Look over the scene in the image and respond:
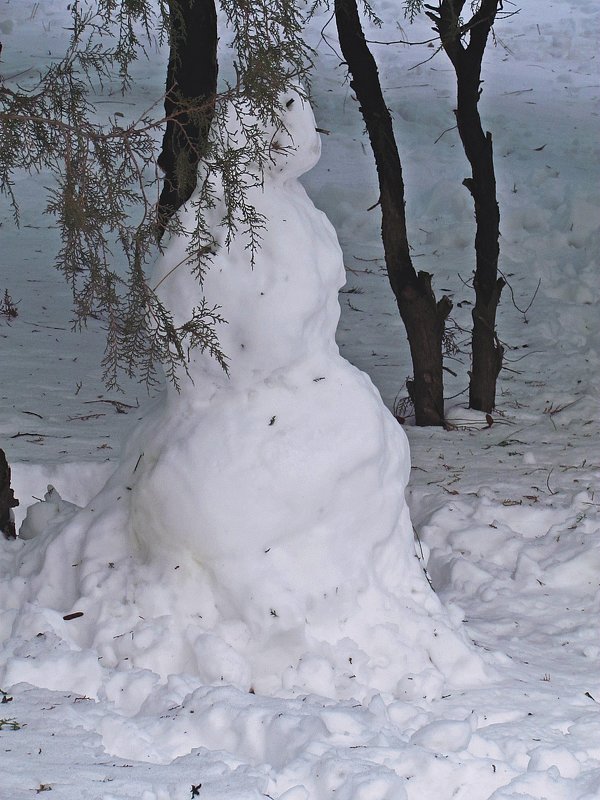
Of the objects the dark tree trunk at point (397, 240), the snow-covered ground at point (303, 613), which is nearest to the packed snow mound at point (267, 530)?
the snow-covered ground at point (303, 613)

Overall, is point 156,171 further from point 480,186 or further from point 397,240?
point 480,186

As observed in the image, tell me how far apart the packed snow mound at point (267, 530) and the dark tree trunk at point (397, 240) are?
9.20ft

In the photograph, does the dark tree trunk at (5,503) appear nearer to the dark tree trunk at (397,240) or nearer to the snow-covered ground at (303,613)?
the snow-covered ground at (303,613)

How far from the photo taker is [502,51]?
13773 mm

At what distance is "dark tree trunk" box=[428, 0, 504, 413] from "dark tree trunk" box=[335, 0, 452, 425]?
289mm

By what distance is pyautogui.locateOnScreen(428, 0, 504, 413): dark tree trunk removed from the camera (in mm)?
5793

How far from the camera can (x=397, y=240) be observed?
6.00 metres

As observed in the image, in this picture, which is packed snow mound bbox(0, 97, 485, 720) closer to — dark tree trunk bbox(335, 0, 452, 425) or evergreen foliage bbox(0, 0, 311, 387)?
evergreen foliage bbox(0, 0, 311, 387)

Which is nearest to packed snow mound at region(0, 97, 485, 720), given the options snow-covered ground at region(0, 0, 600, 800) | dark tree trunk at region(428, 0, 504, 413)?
snow-covered ground at region(0, 0, 600, 800)

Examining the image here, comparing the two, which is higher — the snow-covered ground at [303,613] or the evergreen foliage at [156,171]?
the evergreen foliage at [156,171]

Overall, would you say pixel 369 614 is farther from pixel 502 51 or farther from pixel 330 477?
pixel 502 51

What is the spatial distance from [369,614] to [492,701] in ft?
1.48

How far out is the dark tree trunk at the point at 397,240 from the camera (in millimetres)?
5758

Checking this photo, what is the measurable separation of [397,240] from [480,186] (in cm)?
62
